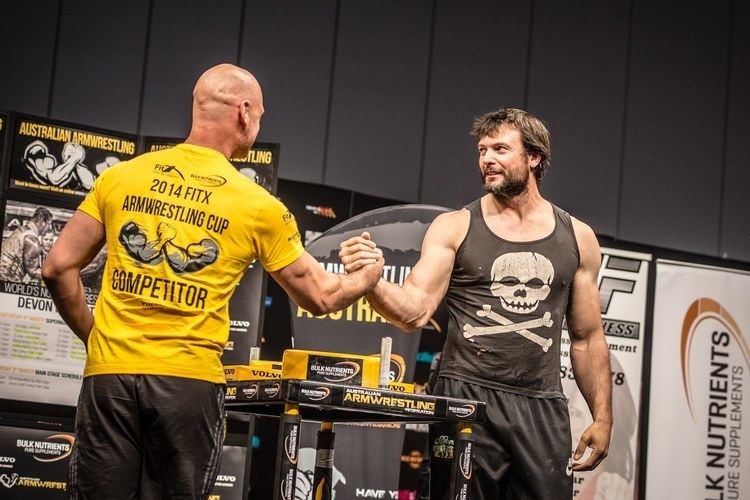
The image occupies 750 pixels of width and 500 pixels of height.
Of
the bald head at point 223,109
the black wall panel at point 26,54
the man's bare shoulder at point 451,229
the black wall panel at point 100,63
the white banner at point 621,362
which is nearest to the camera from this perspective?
the bald head at point 223,109

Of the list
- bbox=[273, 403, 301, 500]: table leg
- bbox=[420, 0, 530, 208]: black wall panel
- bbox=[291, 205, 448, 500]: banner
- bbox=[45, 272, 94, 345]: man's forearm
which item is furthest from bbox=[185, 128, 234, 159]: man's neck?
bbox=[420, 0, 530, 208]: black wall panel

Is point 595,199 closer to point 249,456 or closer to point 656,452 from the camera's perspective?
point 656,452

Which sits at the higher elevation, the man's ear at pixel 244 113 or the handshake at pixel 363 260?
the man's ear at pixel 244 113

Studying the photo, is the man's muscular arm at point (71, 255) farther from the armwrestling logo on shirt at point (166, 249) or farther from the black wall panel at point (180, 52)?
the black wall panel at point (180, 52)

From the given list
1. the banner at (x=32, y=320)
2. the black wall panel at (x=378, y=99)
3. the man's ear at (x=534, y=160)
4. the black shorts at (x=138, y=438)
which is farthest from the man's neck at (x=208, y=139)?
the black wall panel at (x=378, y=99)

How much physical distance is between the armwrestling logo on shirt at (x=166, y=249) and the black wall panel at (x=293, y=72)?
11.7 ft

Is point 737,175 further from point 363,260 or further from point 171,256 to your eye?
point 171,256

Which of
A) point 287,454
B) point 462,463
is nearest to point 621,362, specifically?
point 462,463

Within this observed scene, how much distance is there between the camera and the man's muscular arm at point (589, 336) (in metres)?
3.32

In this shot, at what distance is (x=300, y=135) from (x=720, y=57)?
3.09m

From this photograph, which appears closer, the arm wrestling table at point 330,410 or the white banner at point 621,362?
the arm wrestling table at point 330,410

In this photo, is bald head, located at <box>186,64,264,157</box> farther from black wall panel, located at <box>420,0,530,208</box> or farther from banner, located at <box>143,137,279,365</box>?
black wall panel, located at <box>420,0,530,208</box>

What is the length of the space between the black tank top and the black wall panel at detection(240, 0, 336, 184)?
2778 mm

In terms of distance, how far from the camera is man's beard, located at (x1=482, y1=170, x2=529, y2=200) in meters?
3.33
